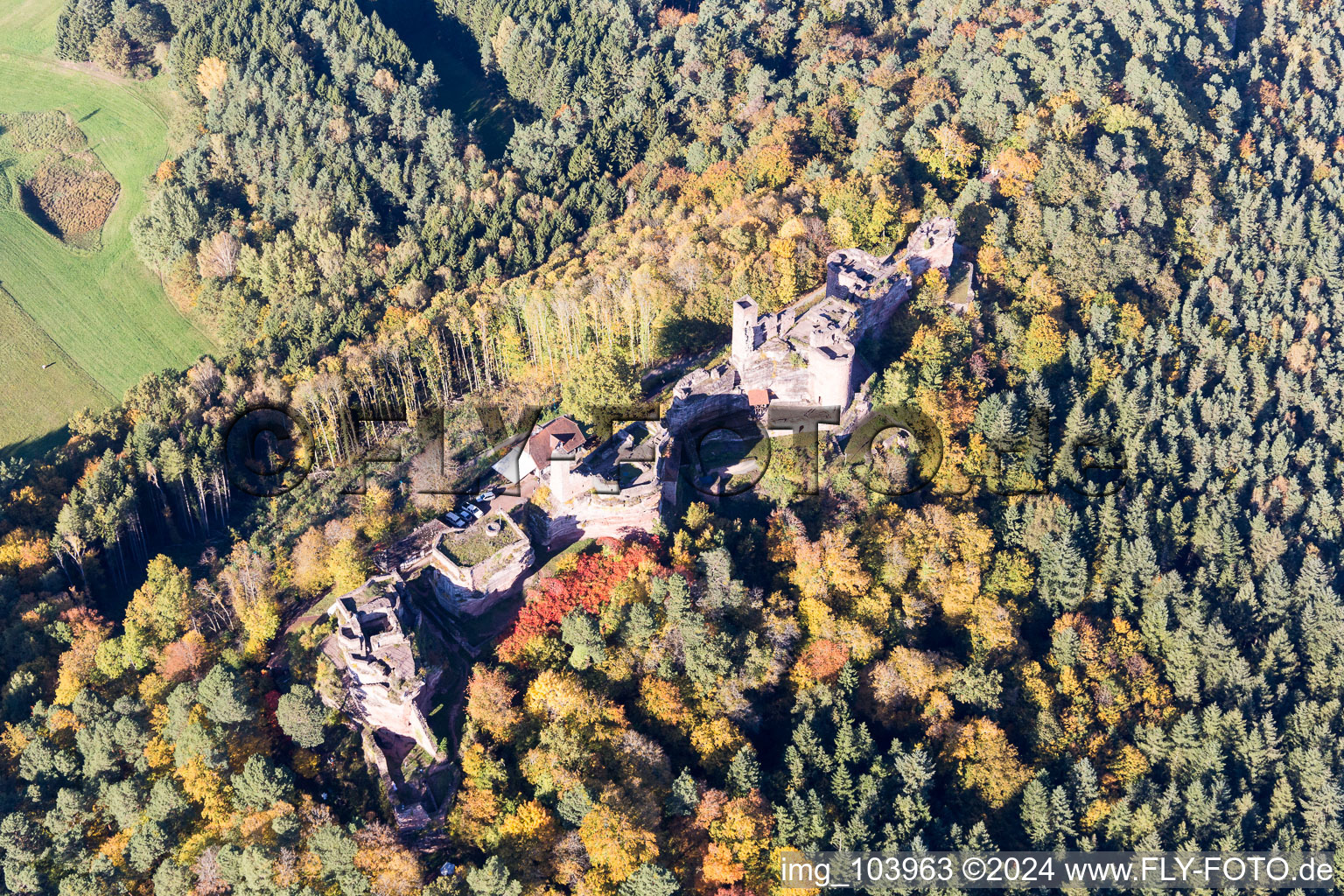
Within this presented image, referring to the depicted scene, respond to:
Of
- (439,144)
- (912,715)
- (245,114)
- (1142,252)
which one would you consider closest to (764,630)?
(912,715)

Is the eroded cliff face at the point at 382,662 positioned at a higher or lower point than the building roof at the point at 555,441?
lower

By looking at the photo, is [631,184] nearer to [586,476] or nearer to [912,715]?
[586,476]

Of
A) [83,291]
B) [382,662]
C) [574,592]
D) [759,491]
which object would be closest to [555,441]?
[574,592]

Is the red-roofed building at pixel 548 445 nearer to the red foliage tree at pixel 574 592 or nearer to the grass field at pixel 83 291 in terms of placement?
the red foliage tree at pixel 574 592

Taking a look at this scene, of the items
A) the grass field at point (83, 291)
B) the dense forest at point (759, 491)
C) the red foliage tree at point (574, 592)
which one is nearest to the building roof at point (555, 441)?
the dense forest at point (759, 491)

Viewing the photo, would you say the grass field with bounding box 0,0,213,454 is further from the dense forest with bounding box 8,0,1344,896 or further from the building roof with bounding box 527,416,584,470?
the building roof with bounding box 527,416,584,470

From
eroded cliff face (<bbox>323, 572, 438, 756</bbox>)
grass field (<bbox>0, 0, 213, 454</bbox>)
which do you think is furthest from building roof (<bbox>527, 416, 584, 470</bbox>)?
grass field (<bbox>0, 0, 213, 454</bbox>)
